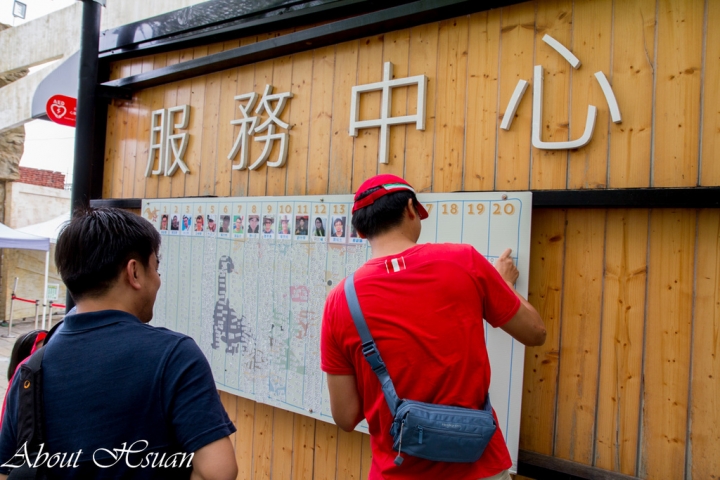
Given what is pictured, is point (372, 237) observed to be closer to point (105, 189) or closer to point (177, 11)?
point (177, 11)

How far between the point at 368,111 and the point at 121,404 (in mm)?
2029

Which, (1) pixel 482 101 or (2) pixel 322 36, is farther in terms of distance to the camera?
→ (2) pixel 322 36

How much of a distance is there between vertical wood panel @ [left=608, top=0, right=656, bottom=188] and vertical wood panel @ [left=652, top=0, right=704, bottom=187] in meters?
0.03

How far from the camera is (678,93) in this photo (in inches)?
75.8

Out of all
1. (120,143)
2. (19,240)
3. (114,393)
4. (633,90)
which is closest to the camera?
(114,393)

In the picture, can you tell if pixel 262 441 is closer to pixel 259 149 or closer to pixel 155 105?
pixel 259 149

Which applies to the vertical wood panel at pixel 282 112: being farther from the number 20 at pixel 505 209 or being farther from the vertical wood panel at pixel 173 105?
the number 20 at pixel 505 209

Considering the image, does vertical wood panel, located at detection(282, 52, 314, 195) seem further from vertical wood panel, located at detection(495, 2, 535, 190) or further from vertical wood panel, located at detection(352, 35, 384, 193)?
vertical wood panel, located at detection(495, 2, 535, 190)

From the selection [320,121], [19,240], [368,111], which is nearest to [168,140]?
[320,121]

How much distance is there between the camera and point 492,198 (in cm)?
223

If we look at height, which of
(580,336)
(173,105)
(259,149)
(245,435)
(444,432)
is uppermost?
(173,105)

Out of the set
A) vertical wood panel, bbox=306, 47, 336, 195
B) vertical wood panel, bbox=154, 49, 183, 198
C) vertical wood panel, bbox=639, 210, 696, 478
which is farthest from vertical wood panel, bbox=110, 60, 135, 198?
vertical wood panel, bbox=639, 210, 696, 478

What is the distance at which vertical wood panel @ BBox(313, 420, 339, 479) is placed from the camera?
9.22 feet

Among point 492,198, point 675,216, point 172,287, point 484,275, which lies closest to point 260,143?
point 172,287
